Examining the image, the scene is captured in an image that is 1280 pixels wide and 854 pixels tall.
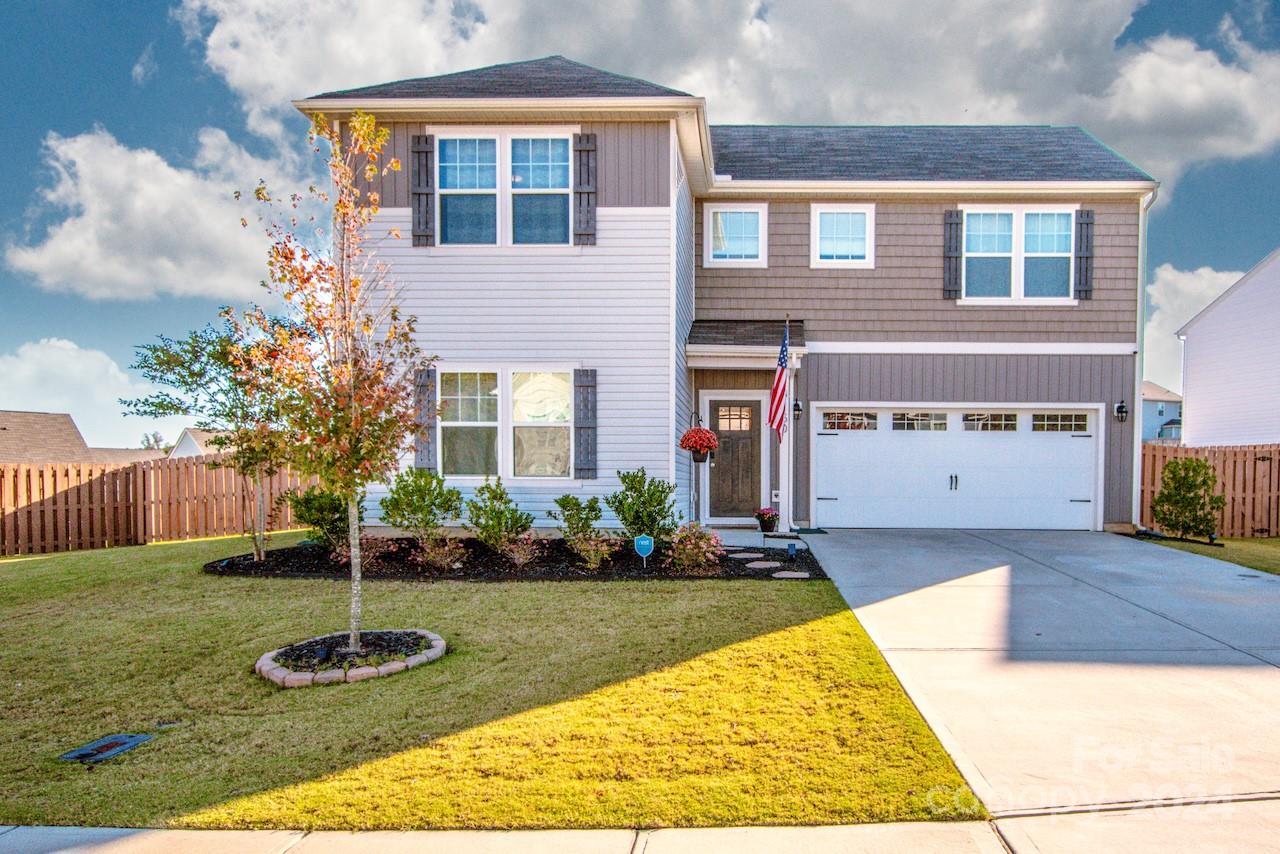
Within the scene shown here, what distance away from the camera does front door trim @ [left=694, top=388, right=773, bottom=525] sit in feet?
36.0

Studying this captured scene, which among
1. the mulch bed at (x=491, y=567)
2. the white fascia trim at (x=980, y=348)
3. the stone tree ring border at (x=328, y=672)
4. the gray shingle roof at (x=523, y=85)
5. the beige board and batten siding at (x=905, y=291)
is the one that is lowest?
the mulch bed at (x=491, y=567)

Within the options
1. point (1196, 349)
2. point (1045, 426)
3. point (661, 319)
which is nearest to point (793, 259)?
point (661, 319)

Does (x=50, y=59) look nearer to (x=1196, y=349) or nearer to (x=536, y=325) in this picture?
(x=536, y=325)

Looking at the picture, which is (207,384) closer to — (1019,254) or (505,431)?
(505,431)

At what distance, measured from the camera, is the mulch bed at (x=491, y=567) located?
7383 millimetres

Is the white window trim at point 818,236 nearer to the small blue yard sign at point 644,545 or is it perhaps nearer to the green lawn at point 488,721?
the small blue yard sign at point 644,545

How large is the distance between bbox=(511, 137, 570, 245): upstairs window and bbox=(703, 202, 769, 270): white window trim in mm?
3112

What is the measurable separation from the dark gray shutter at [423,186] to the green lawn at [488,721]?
4793 mm

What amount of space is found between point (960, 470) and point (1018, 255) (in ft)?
11.6

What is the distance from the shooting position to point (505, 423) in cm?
888

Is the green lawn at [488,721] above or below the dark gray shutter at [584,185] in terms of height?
below

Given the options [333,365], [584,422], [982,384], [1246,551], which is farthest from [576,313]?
[1246,551]

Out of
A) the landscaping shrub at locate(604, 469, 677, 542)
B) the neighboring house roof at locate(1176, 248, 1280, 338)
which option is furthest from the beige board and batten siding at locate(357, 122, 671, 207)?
the neighboring house roof at locate(1176, 248, 1280, 338)

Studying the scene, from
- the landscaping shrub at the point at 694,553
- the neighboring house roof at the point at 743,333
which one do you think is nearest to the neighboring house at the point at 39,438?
the neighboring house roof at the point at 743,333
